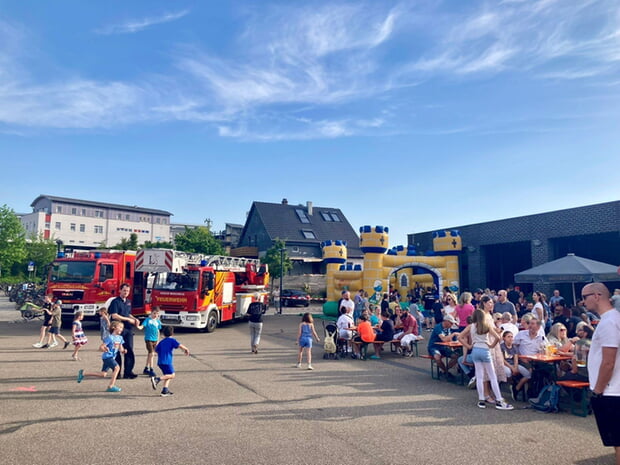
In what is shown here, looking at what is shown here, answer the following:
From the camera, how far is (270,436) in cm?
571

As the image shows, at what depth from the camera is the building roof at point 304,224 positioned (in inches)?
1811

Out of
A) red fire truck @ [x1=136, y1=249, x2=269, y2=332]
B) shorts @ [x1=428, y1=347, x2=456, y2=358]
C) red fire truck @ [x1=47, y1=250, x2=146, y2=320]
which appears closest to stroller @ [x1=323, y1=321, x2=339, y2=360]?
shorts @ [x1=428, y1=347, x2=456, y2=358]

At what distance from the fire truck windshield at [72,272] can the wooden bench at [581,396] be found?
49.4 feet

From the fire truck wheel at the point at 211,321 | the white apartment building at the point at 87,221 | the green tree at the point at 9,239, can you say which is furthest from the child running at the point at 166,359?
the white apartment building at the point at 87,221

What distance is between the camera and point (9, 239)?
35.7m

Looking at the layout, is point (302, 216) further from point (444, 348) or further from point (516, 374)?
point (516, 374)

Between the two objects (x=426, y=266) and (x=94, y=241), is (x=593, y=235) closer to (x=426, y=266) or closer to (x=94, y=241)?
(x=426, y=266)

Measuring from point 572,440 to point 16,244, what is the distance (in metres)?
40.3

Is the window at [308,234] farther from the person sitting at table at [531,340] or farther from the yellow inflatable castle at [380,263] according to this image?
the person sitting at table at [531,340]

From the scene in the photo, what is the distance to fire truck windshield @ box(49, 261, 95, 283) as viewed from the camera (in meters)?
16.4

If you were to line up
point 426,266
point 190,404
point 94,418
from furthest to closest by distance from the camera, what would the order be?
point 426,266, point 190,404, point 94,418

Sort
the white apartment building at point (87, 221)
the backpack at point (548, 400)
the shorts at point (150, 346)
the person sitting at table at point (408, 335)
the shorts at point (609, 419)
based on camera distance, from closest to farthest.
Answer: the shorts at point (609, 419) < the backpack at point (548, 400) < the shorts at point (150, 346) < the person sitting at table at point (408, 335) < the white apartment building at point (87, 221)

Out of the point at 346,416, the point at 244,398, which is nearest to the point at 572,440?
the point at 346,416

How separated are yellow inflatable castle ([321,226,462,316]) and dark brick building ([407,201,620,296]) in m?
3.00
